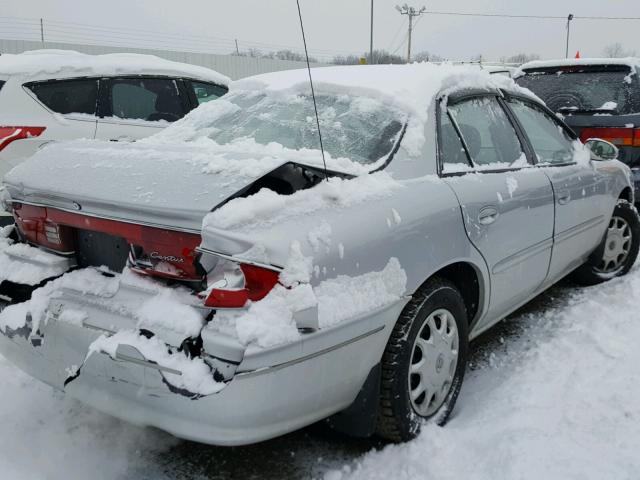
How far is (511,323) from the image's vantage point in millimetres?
3902

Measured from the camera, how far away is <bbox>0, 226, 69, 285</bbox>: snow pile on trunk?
243 centimetres

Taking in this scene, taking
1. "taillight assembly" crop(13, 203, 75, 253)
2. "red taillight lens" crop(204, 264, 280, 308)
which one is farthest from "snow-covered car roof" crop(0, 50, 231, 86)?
"red taillight lens" crop(204, 264, 280, 308)

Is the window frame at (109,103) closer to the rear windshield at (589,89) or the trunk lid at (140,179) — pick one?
the trunk lid at (140,179)

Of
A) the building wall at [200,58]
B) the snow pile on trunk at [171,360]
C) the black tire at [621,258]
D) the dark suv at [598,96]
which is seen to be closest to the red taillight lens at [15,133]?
the snow pile on trunk at [171,360]

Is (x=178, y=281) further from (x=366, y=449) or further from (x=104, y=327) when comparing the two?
(x=366, y=449)

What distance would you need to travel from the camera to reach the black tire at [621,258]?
4.45m

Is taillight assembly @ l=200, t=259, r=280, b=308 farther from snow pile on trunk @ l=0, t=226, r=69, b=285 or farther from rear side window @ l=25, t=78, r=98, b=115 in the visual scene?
rear side window @ l=25, t=78, r=98, b=115

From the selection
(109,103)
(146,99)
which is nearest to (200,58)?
(146,99)

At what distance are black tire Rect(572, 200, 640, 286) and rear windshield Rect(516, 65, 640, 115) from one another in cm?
154

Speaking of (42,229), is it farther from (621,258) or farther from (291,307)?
(621,258)

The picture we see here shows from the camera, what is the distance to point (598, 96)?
19.6 feet

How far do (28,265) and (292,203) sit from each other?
1.24 metres

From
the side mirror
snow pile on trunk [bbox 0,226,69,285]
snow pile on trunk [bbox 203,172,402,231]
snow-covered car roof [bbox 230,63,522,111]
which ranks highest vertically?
snow-covered car roof [bbox 230,63,522,111]

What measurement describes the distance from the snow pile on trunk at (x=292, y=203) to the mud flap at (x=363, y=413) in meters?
0.66
